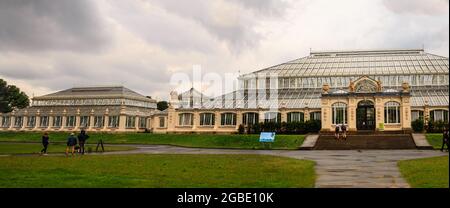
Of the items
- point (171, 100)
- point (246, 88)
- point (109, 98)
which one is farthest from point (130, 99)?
point (246, 88)

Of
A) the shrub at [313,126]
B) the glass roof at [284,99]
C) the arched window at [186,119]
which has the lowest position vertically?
the shrub at [313,126]

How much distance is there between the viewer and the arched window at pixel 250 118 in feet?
219

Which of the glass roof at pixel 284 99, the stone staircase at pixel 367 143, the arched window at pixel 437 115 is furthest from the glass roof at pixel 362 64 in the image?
the stone staircase at pixel 367 143

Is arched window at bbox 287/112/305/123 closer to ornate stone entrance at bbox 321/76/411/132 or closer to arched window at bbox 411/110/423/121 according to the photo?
ornate stone entrance at bbox 321/76/411/132

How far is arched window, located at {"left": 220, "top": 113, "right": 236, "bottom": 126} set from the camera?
223ft

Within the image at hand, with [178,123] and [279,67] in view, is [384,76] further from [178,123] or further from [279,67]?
[178,123]

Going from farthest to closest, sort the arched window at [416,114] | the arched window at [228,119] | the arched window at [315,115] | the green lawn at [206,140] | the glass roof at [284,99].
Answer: the arched window at [228,119]
the arched window at [315,115]
the glass roof at [284,99]
the arched window at [416,114]
the green lawn at [206,140]

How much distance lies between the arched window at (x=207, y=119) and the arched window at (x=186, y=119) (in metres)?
1.73

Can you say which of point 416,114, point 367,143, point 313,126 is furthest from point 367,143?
point 416,114

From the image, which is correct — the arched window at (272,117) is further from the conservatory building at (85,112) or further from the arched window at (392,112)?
the conservatory building at (85,112)
